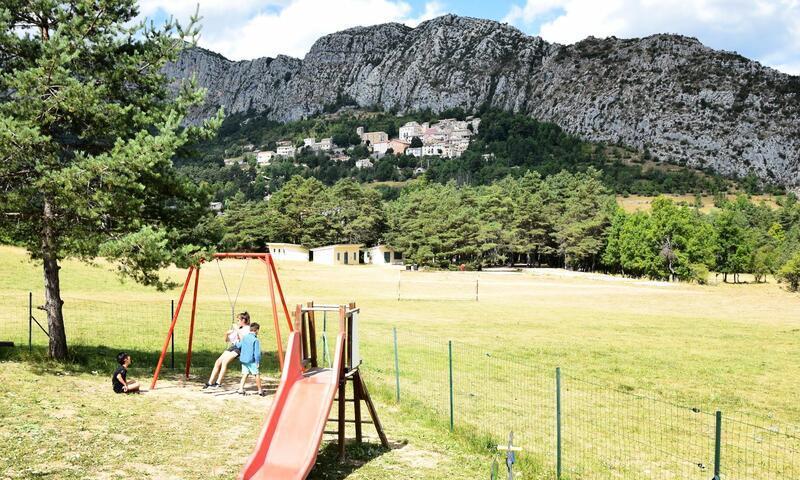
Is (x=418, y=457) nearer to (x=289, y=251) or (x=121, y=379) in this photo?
(x=121, y=379)

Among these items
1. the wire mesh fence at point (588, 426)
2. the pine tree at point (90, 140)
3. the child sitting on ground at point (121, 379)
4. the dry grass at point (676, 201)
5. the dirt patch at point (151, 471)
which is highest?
the dry grass at point (676, 201)

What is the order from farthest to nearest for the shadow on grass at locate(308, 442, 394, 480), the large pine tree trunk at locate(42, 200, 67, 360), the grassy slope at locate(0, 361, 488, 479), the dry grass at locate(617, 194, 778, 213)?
the dry grass at locate(617, 194, 778, 213) → the large pine tree trunk at locate(42, 200, 67, 360) → the shadow on grass at locate(308, 442, 394, 480) → the grassy slope at locate(0, 361, 488, 479)

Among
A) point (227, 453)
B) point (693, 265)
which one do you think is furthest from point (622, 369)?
point (693, 265)

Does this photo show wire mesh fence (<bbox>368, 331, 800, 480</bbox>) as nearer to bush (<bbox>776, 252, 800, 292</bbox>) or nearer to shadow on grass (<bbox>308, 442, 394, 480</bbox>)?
shadow on grass (<bbox>308, 442, 394, 480</bbox>)

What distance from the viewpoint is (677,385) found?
19.2m

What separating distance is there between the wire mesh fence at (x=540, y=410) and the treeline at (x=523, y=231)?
54922 millimetres

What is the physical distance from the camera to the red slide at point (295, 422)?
8.73 meters

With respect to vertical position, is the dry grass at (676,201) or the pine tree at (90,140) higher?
the dry grass at (676,201)

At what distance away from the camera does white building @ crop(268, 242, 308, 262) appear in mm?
89062

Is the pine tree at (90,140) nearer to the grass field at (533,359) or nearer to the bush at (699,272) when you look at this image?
the grass field at (533,359)

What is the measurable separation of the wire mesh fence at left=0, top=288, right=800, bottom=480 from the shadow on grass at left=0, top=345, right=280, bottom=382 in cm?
20

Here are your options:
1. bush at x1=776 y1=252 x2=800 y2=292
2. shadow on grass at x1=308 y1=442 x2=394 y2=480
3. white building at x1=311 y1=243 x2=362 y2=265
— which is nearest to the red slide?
shadow on grass at x1=308 y1=442 x2=394 y2=480

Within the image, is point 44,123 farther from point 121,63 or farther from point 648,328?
point 648,328

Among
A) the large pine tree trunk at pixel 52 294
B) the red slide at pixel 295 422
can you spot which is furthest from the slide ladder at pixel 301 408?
the large pine tree trunk at pixel 52 294
